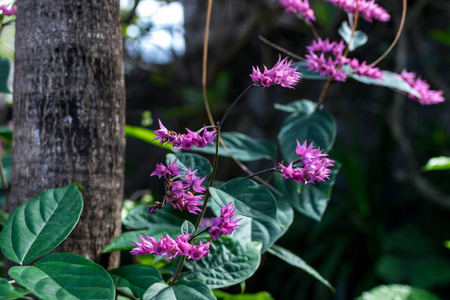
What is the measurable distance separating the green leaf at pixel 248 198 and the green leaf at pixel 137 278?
197 mm

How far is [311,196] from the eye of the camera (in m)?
0.82

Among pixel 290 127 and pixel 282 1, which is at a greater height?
pixel 282 1

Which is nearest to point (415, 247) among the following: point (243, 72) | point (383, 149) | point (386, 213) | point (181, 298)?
point (386, 213)

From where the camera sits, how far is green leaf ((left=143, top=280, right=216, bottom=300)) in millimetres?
536

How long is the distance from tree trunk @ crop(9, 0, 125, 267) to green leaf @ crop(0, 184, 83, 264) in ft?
0.25

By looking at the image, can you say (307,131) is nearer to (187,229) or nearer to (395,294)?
(187,229)

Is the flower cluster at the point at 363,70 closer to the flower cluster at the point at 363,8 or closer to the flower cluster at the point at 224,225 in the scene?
the flower cluster at the point at 363,8

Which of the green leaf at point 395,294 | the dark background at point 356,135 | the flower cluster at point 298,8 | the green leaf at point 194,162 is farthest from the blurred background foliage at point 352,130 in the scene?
the green leaf at point 194,162

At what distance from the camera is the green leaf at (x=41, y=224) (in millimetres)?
550

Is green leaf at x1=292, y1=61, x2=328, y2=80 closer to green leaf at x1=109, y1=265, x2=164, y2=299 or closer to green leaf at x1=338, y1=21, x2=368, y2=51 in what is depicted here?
green leaf at x1=338, y1=21, x2=368, y2=51

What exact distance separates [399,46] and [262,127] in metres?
1.23

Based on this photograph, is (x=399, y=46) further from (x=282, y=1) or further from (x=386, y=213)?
(x=282, y=1)

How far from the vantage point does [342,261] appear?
113 inches

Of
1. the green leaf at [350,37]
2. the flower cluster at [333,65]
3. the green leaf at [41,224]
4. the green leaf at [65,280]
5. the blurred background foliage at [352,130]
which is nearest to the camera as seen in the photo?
the green leaf at [65,280]
